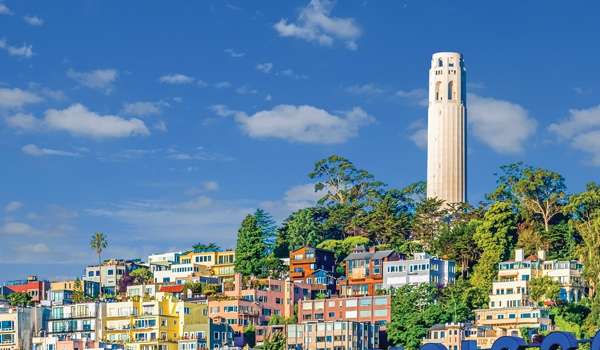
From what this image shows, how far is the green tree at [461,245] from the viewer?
10250 centimetres

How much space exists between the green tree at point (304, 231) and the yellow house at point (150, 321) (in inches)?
891

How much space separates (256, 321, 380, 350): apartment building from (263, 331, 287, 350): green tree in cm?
41

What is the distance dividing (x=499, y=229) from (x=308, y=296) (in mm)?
19459

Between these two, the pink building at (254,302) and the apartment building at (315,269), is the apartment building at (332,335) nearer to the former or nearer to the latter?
the pink building at (254,302)

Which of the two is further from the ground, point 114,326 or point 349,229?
Result: point 349,229

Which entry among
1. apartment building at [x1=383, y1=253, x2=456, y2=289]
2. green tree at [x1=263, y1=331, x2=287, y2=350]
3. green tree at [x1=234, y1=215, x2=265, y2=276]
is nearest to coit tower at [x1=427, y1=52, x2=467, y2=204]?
apartment building at [x1=383, y1=253, x2=456, y2=289]

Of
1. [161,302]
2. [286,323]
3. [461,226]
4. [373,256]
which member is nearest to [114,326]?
[161,302]

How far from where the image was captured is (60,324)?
94.9 m

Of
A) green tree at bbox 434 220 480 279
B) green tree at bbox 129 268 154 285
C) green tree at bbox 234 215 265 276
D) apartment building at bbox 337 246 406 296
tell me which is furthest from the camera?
green tree at bbox 129 268 154 285

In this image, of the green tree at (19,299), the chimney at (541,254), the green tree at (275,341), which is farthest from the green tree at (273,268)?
the chimney at (541,254)

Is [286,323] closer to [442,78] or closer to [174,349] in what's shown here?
[174,349]

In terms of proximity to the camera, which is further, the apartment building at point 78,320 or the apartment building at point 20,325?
the apartment building at point 78,320

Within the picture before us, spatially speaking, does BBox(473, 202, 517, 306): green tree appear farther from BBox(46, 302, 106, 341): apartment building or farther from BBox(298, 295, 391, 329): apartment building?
BBox(46, 302, 106, 341): apartment building

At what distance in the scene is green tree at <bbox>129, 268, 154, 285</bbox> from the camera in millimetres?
124912
